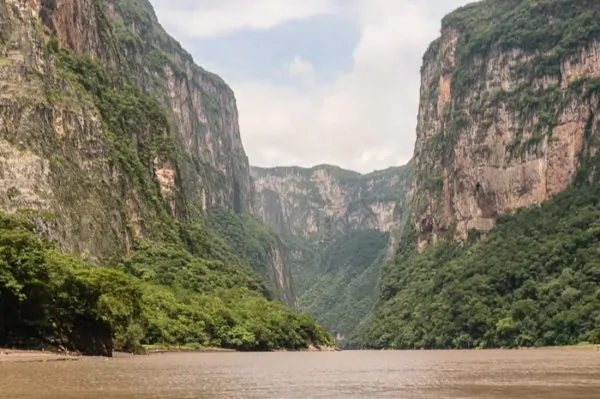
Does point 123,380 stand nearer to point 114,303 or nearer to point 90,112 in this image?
point 114,303

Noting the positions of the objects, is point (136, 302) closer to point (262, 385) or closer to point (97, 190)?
point (97, 190)

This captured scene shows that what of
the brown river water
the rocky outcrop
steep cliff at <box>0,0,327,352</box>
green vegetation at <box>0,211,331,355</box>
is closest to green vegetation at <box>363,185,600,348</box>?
green vegetation at <box>0,211,331,355</box>

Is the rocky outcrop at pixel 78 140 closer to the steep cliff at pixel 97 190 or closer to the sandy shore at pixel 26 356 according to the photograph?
the steep cliff at pixel 97 190

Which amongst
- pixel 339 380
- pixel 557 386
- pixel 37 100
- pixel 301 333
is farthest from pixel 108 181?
pixel 557 386

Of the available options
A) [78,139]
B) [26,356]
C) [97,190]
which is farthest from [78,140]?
[26,356]

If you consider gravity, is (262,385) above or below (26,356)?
below

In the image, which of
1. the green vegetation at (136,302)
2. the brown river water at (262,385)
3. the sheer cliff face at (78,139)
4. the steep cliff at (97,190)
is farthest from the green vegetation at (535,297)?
the brown river water at (262,385)
